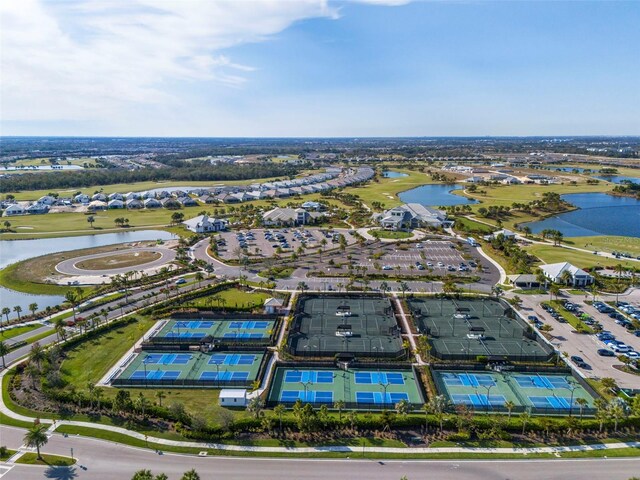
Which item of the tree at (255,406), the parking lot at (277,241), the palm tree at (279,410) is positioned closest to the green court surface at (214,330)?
the tree at (255,406)

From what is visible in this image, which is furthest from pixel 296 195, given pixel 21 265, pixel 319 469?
pixel 319 469

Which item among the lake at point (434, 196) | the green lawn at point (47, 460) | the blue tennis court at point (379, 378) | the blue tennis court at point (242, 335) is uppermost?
the lake at point (434, 196)

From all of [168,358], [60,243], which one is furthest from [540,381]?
[60,243]

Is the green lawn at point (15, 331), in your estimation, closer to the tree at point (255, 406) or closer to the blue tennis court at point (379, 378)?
the tree at point (255, 406)

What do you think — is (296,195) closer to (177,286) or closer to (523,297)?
(177,286)

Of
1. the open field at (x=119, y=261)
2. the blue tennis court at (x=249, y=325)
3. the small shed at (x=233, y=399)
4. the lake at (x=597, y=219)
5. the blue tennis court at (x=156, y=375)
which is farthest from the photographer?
the lake at (x=597, y=219)

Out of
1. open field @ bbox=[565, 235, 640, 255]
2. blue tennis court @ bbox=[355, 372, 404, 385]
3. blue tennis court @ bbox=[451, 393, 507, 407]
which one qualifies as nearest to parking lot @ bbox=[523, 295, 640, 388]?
blue tennis court @ bbox=[451, 393, 507, 407]

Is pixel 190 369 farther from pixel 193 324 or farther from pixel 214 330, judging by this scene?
pixel 193 324
